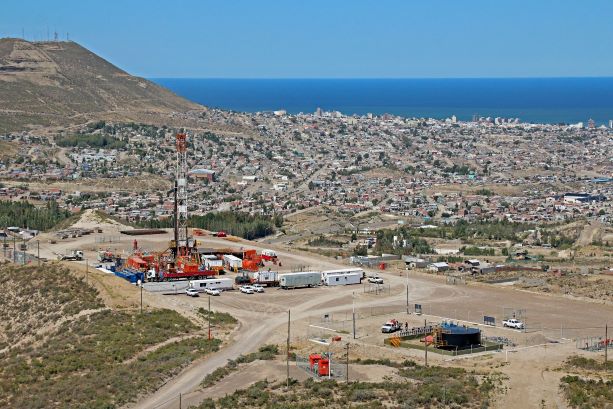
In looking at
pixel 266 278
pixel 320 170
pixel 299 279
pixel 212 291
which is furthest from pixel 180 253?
pixel 320 170

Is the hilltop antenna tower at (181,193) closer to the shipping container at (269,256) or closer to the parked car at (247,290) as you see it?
the shipping container at (269,256)

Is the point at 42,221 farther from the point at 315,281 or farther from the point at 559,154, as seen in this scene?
the point at 559,154

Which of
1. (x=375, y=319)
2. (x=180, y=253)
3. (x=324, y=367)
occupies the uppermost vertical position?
(x=180, y=253)

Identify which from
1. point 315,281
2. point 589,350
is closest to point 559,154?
point 315,281

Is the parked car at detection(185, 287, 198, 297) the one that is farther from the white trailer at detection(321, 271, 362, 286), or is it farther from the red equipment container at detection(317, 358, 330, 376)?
the red equipment container at detection(317, 358, 330, 376)

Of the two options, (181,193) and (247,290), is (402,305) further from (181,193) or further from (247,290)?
(181,193)

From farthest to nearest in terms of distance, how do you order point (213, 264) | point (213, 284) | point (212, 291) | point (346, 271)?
1. point (213, 264)
2. point (346, 271)
3. point (213, 284)
4. point (212, 291)
